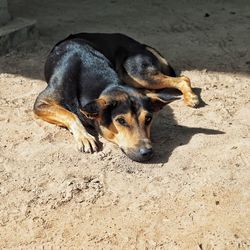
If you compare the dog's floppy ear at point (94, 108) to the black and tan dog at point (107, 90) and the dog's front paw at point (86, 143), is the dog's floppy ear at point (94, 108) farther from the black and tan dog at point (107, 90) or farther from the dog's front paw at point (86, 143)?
the dog's front paw at point (86, 143)

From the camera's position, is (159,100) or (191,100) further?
(191,100)

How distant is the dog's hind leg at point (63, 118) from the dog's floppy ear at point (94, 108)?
0.33m

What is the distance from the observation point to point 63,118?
21.0ft

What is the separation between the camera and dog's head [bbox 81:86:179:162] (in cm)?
577

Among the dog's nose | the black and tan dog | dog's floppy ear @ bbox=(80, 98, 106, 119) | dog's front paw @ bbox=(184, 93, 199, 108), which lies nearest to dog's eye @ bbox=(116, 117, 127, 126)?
the black and tan dog

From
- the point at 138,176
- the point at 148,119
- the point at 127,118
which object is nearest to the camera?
the point at 138,176

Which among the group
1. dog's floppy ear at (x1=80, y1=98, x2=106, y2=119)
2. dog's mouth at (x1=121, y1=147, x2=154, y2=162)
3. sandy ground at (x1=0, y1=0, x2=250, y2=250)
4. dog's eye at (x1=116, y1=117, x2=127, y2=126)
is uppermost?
dog's floppy ear at (x1=80, y1=98, x2=106, y2=119)

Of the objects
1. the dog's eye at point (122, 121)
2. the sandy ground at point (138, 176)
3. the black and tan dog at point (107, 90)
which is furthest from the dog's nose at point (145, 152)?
the dog's eye at point (122, 121)

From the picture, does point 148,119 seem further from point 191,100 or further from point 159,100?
point 191,100

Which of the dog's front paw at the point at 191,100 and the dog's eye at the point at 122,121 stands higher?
the dog's eye at the point at 122,121

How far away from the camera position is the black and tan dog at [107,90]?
586cm

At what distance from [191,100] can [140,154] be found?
169cm

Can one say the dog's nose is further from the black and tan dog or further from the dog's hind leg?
the dog's hind leg

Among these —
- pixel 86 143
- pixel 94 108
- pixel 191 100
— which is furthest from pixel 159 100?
pixel 191 100
